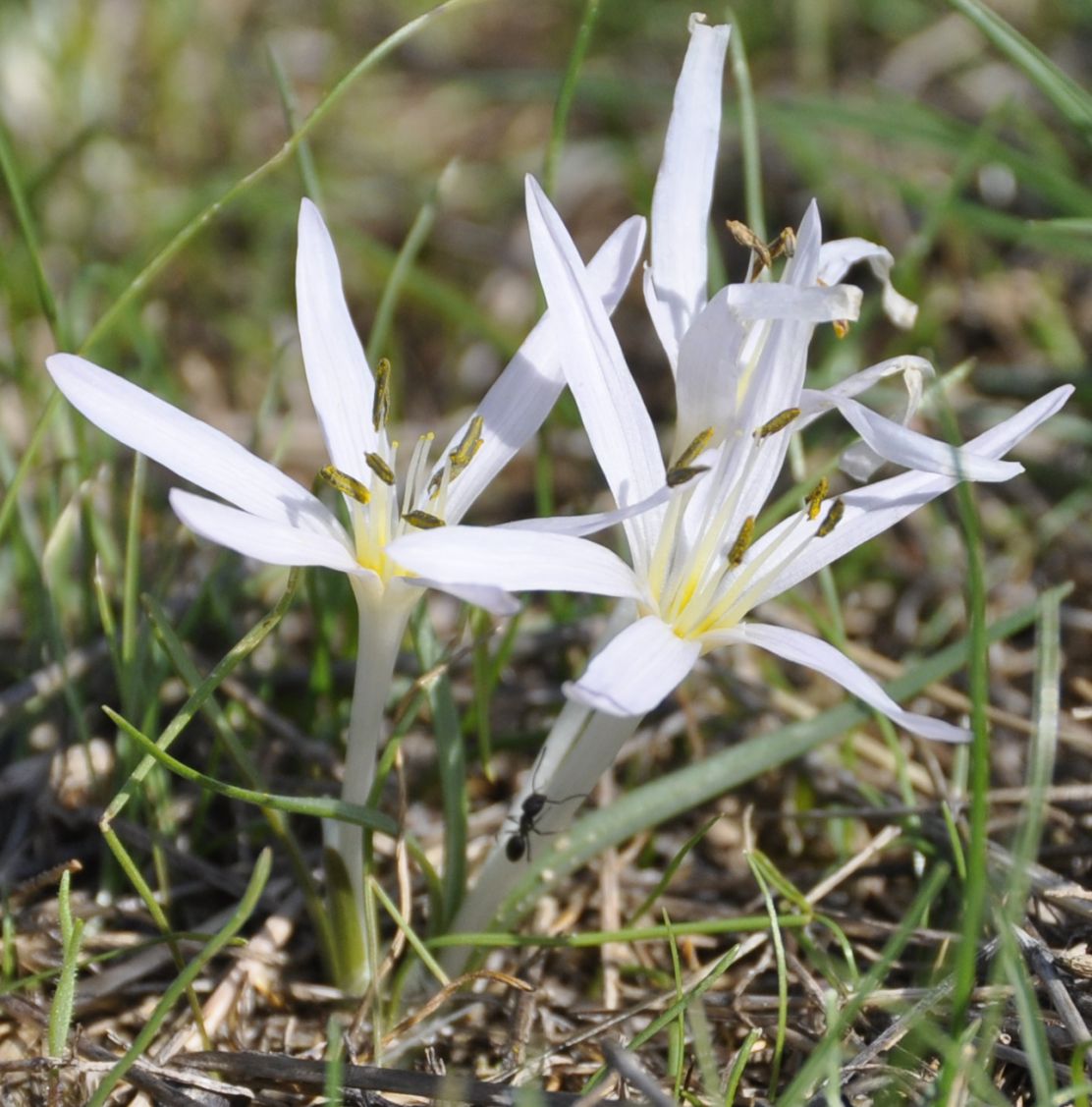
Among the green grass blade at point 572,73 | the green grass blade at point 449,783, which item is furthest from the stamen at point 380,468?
the green grass blade at point 572,73

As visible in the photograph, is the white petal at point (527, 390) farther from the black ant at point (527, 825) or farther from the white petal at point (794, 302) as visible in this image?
the black ant at point (527, 825)

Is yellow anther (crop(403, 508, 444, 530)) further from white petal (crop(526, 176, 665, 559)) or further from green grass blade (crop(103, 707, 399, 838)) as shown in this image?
green grass blade (crop(103, 707, 399, 838))

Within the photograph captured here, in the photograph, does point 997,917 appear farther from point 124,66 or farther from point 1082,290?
point 124,66

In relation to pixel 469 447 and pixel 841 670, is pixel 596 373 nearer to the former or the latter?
pixel 469 447

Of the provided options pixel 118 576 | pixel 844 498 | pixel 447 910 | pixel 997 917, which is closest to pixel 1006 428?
pixel 844 498

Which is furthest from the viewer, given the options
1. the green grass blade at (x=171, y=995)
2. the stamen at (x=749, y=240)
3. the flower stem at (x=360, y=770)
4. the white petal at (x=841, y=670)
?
the stamen at (x=749, y=240)

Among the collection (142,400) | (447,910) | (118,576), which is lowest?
(447,910)
